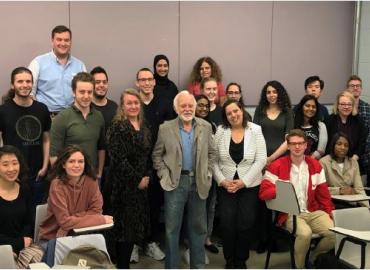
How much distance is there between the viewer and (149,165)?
3.49 m

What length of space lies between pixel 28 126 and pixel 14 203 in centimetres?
70

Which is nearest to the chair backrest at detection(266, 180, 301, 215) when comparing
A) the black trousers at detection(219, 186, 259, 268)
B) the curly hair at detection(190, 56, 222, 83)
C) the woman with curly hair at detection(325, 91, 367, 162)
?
the black trousers at detection(219, 186, 259, 268)

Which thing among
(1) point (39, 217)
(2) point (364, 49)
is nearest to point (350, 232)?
(1) point (39, 217)

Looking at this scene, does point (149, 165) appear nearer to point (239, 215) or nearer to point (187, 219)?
point (187, 219)

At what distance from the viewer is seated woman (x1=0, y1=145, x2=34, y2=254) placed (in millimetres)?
2834

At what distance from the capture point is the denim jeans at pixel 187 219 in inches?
134

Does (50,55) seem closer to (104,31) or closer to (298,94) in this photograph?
(104,31)

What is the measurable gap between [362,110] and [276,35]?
138 cm

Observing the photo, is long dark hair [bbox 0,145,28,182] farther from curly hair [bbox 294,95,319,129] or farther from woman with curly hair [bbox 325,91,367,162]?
woman with curly hair [bbox 325,91,367,162]

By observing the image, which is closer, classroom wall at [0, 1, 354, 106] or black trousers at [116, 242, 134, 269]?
black trousers at [116, 242, 134, 269]

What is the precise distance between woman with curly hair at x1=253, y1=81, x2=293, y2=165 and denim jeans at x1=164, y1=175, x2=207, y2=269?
890mm

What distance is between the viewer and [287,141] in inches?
146

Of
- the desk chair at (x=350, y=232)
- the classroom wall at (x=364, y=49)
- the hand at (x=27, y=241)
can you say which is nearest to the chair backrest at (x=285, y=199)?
the desk chair at (x=350, y=232)

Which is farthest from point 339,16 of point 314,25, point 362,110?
point 362,110
